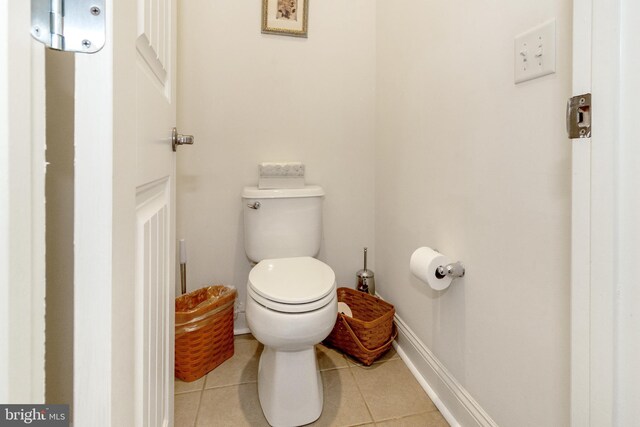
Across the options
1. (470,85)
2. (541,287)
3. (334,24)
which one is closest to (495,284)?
(541,287)

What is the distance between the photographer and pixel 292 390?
1.12 meters

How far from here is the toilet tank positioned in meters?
1.49

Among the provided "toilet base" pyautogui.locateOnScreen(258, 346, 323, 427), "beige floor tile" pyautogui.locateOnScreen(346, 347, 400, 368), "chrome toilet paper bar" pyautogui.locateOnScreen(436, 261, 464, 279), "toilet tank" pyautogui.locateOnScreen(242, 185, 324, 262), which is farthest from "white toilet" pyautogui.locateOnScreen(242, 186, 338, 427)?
"chrome toilet paper bar" pyautogui.locateOnScreen(436, 261, 464, 279)

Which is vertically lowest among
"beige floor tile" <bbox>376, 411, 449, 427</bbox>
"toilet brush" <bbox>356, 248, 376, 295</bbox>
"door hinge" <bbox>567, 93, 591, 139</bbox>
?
"beige floor tile" <bbox>376, 411, 449, 427</bbox>

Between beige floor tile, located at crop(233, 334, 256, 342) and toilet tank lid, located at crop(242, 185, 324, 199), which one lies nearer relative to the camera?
toilet tank lid, located at crop(242, 185, 324, 199)

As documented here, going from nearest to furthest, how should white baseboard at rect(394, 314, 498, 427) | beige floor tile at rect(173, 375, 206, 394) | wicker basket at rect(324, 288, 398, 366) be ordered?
white baseboard at rect(394, 314, 498, 427) → beige floor tile at rect(173, 375, 206, 394) → wicker basket at rect(324, 288, 398, 366)

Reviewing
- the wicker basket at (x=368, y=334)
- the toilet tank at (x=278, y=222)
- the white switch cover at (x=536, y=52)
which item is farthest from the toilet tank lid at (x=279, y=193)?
the white switch cover at (x=536, y=52)

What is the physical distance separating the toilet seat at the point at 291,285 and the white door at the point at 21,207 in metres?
0.77

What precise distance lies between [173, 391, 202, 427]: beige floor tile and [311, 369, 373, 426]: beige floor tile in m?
0.43

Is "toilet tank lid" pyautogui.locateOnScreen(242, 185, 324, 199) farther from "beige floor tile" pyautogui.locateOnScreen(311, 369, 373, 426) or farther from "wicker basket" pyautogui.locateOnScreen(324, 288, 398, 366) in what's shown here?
"beige floor tile" pyautogui.locateOnScreen(311, 369, 373, 426)

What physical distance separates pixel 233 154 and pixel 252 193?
284mm

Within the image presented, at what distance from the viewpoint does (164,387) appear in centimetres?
75

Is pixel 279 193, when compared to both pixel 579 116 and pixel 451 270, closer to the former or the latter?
pixel 451 270

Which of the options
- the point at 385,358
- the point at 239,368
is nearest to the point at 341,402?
the point at 385,358
